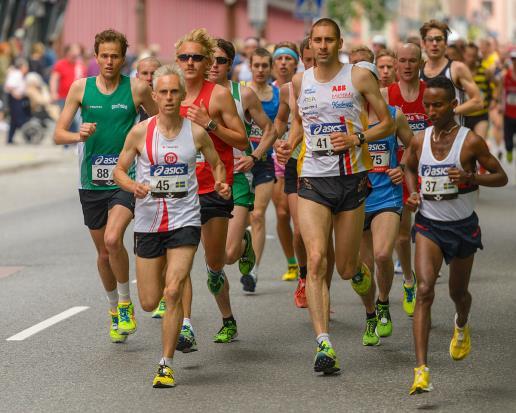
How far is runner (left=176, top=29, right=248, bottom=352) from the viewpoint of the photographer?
8555 millimetres

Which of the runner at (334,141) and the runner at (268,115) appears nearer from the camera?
the runner at (334,141)

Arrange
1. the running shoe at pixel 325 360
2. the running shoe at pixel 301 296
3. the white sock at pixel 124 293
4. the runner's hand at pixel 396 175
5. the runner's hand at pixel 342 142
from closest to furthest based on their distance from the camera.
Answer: the running shoe at pixel 325 360 < the runner's hand at pixel 342 142 < the runner's hand at pixel 396 175 < the white sock at pixel 124 293 < the running shoe at pixel 301 296

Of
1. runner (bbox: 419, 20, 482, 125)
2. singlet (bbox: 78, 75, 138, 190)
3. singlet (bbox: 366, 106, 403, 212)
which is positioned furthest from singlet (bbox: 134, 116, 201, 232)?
runner (bbox: 419, 20, 482, 125)

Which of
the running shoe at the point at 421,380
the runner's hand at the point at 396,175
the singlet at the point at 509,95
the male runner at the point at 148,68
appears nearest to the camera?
the running shoe at the point at 421,380

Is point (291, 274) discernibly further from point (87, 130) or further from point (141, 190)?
point (141, 190)

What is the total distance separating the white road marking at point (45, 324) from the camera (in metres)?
9.36

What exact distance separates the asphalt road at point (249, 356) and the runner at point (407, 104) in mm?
232

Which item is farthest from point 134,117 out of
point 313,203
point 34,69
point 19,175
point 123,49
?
point 34,69

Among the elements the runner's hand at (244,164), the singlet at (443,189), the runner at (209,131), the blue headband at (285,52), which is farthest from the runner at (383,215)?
the blue headband at (285,52)

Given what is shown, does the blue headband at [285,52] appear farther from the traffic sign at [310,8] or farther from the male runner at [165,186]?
the traffic sign at [310,8]

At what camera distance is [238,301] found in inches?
427

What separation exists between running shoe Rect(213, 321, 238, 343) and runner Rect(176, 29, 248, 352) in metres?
0.39

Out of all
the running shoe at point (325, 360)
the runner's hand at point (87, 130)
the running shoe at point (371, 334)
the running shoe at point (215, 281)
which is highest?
the runner's hand at point (87, 130)

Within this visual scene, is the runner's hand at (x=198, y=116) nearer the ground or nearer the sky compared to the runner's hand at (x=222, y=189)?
nearer the sky
